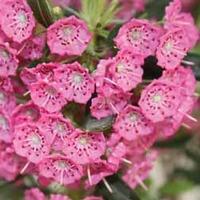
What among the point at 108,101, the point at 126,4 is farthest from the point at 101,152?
the point at 126,4

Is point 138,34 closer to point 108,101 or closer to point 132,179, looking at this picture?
point 108,101

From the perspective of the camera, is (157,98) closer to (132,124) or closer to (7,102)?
(132,124)

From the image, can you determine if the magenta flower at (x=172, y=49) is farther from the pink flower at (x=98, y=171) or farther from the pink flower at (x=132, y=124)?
the pink flower at (x=98, y=171)

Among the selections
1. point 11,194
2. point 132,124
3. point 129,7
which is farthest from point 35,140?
point 11,194

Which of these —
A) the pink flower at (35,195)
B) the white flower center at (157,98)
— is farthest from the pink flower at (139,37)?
the pink flower at (35,195)

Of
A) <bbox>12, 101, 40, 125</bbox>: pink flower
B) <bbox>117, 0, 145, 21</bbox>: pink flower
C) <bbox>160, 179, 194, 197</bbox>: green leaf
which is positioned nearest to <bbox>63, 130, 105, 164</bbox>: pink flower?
<bbox>12, 101, 40, 125</bbox>: pink flower

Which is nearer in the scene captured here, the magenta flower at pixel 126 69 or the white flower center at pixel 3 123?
the magenta flower at pixel 126 69
